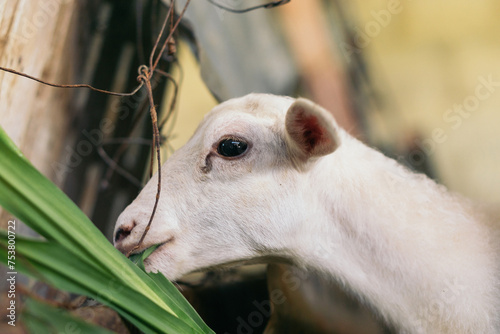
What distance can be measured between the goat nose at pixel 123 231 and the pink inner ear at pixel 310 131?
1.67 feet

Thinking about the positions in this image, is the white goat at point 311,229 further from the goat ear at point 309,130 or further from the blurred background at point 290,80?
the blurred background at point 290,80

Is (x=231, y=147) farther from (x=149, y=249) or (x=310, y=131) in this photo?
(x=149, y=249)

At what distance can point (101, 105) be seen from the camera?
Answer: 89.9 inches

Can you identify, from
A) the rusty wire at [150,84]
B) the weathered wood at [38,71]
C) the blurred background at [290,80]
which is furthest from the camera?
the blurred background at [290,80]

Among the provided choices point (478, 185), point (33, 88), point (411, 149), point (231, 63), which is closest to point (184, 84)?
point (231, 63)

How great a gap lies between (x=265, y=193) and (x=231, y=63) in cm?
99

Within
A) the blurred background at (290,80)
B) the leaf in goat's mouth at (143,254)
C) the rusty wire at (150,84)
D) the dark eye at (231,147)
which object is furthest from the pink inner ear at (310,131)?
the blurred background at (290,80)

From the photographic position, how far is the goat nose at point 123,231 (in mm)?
1143

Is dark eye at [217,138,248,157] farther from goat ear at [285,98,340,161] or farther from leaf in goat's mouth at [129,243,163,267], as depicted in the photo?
leaf in goat's mouth at [129,243,163,267]

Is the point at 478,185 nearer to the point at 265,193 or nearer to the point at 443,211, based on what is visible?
the point at 443,211

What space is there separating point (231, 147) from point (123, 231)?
1.22 ft

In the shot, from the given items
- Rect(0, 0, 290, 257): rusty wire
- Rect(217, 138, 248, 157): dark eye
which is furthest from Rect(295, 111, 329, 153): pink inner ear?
Rect(0, 0, 290, 257): rusty wire

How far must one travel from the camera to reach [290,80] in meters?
2.09

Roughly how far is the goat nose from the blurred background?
719 mm
